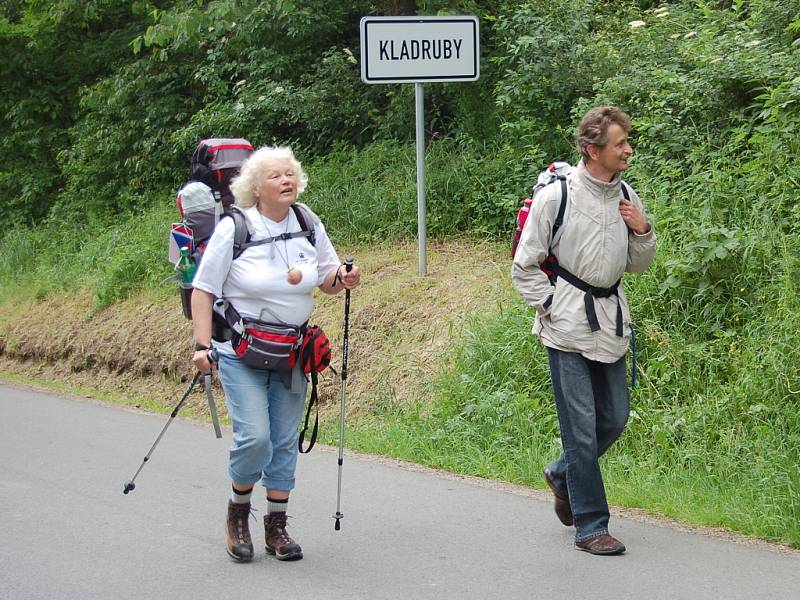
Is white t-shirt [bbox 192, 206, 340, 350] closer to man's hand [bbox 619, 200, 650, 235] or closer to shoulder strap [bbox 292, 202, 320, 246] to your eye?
shoulder strap [bbox 292, 202, 320, 246]

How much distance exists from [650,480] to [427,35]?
4.92 m

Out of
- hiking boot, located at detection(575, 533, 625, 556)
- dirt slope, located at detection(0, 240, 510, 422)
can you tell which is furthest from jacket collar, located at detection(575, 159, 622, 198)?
dirt slope, located at detection(0, 240, 510, 422)

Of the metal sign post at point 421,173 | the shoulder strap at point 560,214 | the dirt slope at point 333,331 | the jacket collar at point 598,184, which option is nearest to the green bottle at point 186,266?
the shoulder strap at point 560,214

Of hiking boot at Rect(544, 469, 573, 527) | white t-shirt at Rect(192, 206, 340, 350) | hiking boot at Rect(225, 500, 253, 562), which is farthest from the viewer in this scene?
hiking boot at Rect(544, 469, 573, 527)

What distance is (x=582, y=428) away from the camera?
5.61m

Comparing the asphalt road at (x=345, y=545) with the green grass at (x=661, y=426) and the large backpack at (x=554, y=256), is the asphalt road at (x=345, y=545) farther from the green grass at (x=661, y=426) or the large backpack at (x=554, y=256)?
the large backpack at (x=554, y=256)

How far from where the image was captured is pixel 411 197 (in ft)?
39.8

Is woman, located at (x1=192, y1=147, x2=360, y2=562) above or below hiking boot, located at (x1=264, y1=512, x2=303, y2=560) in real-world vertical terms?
above

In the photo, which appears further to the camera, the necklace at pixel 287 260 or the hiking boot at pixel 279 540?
the hiking boot at pixel 279 540

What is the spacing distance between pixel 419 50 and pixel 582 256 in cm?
499

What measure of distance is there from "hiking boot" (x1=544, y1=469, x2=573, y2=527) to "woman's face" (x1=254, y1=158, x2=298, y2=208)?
197 cm

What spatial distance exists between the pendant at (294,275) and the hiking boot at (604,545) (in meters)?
1.88

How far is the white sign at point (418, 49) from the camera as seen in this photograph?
392 inches

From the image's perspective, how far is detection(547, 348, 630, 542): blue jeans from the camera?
220 inches
